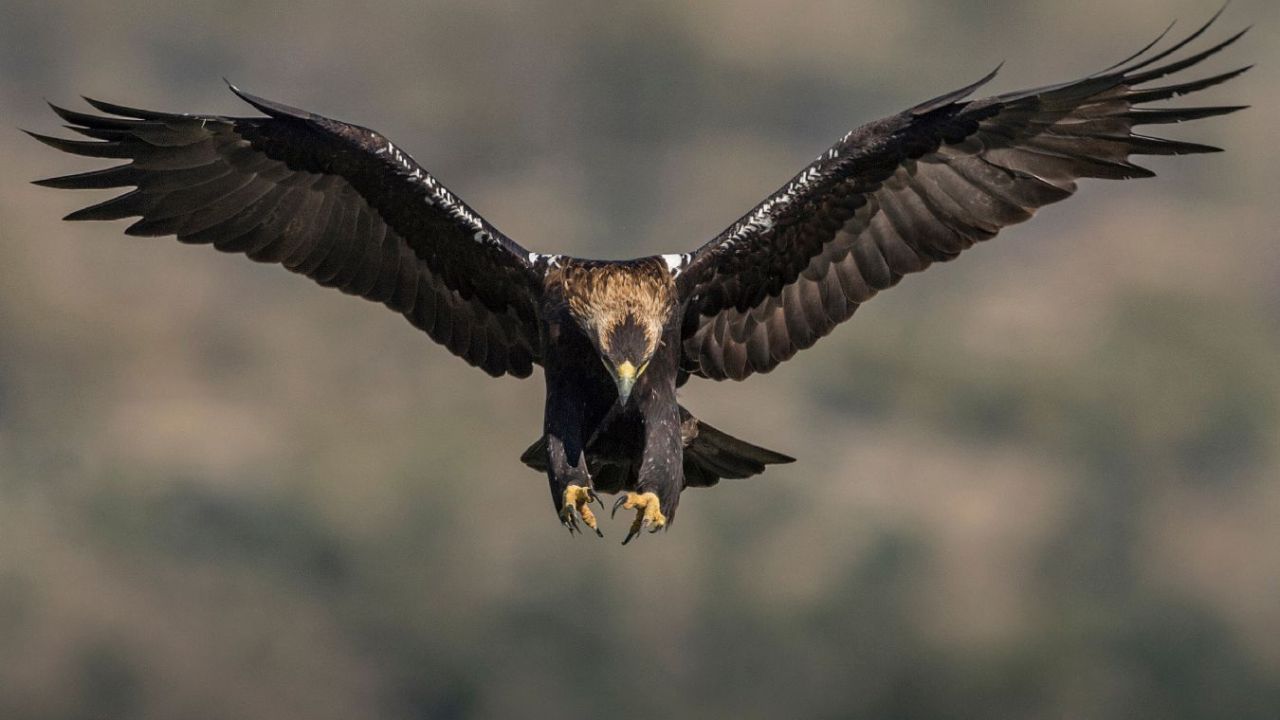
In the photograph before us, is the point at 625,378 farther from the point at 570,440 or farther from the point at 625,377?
the point at 570,440

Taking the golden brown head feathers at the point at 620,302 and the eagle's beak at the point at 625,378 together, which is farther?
the golden brown head feathers at the point at 620,302

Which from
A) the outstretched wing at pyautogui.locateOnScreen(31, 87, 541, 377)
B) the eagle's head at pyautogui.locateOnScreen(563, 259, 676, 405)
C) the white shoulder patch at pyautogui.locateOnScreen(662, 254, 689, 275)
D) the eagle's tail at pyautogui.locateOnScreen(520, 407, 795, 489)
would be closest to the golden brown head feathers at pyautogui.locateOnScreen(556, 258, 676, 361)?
the eagle's head at pyautogui.locateOnScreen(563, 259, 676, 405)

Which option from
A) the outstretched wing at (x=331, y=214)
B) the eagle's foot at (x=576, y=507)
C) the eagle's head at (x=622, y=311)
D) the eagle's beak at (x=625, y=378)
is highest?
the outstretched wing at (x=331, y=214)

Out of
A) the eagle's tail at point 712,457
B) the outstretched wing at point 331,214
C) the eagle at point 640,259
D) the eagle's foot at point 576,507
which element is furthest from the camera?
the eagle's tail at point 712,457

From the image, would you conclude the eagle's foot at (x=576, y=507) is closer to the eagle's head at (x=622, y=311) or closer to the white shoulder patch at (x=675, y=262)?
the eagle's head at (x=622, y=311)

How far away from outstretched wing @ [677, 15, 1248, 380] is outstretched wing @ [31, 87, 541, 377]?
1313mm

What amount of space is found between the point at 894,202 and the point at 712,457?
2035mm

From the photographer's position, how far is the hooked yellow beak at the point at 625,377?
14.0 meters

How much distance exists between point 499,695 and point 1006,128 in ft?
188

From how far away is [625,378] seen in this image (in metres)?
14.1

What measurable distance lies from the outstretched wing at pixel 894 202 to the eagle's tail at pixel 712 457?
41 centimetres

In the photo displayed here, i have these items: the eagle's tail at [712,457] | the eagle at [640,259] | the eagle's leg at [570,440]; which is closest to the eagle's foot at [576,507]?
the eagle's leg at [570,440]

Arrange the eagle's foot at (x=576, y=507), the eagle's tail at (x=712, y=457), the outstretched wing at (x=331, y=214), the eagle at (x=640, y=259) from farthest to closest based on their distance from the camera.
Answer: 1. the eagle's tail at (x=712, y=457)
2. the outstretched wing at (x=331, y=214)
3. the eagle at (x=640, y=259)
4. the eagle's foot at (x=576, y=507)

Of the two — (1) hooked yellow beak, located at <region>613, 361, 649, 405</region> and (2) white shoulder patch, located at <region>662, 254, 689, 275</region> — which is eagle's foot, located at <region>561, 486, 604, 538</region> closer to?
(1) hooked yellow beak, located at <region>613, 361, 649, 405</region>
